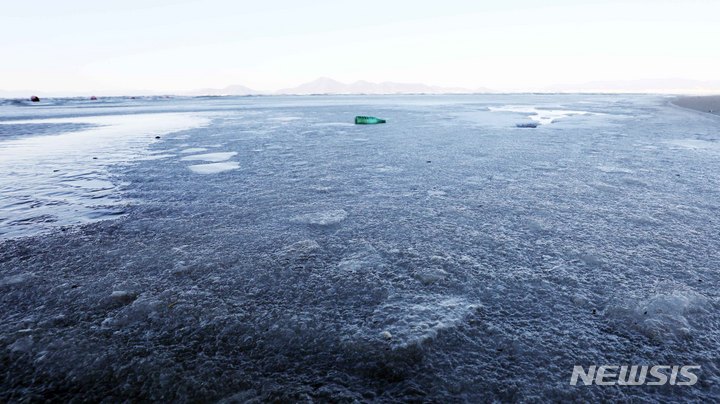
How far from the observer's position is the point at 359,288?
12.7ft

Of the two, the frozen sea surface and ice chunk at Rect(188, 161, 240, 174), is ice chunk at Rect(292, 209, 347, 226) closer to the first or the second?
the frozen sea surface

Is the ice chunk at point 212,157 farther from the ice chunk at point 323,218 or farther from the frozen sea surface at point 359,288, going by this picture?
the ice chunk at point 323,218

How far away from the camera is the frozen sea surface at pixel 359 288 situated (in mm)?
2699

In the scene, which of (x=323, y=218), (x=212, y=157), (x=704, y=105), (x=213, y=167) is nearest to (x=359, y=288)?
(x=323, y=218)

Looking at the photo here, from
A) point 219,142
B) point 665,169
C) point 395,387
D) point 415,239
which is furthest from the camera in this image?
point 219,142

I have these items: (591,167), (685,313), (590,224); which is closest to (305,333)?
(685,313)

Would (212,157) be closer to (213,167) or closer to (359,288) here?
(213,167)

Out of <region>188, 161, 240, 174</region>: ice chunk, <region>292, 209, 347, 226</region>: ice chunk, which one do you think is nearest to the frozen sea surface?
<region>292, 209, 347, 226</region>: ice chunk

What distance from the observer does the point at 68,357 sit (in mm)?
2896

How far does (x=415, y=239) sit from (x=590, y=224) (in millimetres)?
2670

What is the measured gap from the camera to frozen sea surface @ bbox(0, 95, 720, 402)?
2699 millimetres

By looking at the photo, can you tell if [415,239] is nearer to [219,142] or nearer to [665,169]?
[665,169]

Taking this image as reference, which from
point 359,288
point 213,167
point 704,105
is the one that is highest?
point 704,105

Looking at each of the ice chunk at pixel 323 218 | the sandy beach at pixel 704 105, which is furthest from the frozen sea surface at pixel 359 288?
the sandy beach at pixel 704 105
